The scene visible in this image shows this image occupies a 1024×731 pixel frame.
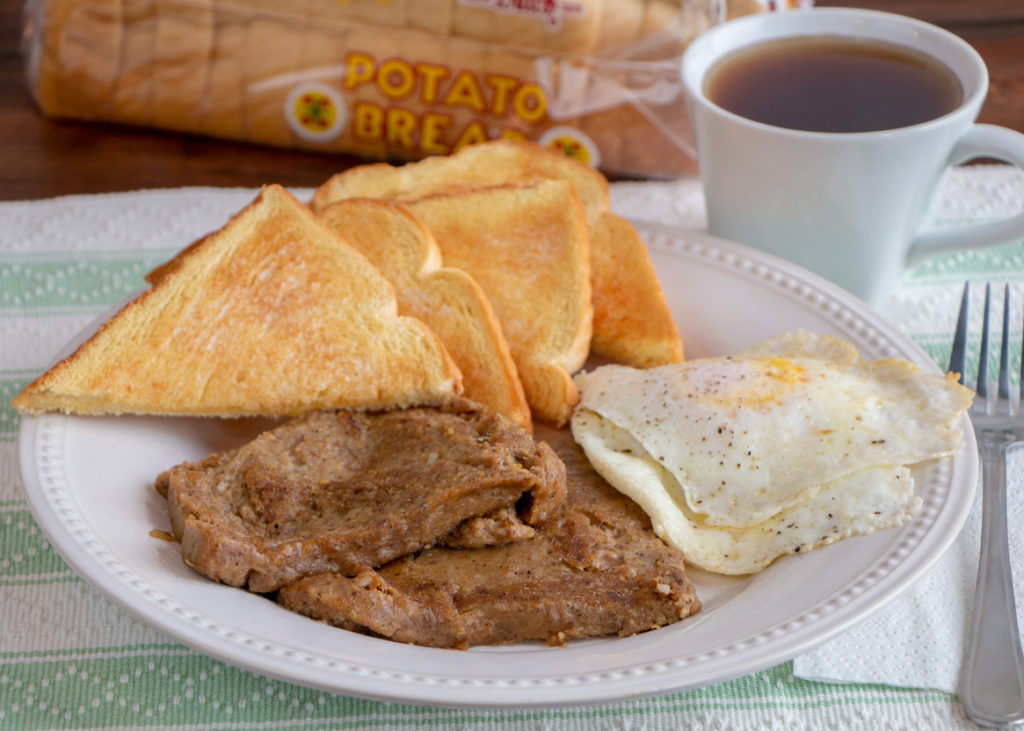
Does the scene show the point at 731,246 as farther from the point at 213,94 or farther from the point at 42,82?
the point at 42,82

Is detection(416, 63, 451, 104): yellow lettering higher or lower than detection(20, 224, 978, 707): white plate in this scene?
higher

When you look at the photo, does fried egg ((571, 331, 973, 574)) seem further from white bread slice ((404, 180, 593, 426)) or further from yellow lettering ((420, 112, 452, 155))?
yellow lettering ((420, 112, 452, 155))

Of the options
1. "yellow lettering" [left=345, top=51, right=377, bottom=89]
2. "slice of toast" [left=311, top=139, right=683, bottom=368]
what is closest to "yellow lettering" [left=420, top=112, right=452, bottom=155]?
"yellow lettering" [left=345, top=51, right=377, bottom=89]

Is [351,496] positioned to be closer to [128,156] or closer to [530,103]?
[530,103]

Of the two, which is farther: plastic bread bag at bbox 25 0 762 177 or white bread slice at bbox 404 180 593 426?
plastic bread bag at bbox 25 0 762 177

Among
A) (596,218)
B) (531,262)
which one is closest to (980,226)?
(596,218)

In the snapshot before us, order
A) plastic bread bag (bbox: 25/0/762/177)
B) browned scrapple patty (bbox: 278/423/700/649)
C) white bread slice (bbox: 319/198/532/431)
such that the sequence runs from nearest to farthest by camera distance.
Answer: browned scrapple patty (bbox: 278/423/700/649) → white bread slice (bbox: 319/198/532/431) → plastic bread bag (bbox: 25/0/762/177)

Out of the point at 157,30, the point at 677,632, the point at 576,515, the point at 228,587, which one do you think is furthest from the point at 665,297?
the point at 157,30
